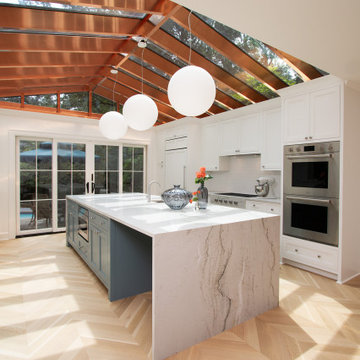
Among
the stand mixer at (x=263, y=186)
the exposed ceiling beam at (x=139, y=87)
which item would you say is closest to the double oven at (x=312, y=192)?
the stand mixer at (x=263, y=186)

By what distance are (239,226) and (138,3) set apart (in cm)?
215

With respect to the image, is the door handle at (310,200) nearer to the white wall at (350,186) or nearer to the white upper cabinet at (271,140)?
the white wall at (350,186)

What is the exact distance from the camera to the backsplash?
4.43 m

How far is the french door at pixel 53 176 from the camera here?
16.3 feet

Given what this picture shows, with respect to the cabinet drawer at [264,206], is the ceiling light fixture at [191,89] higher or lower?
higher

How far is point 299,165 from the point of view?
132 inches

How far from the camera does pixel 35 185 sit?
5.04 metres

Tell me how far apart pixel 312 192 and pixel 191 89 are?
220 cm

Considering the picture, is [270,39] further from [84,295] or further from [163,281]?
[84,295]

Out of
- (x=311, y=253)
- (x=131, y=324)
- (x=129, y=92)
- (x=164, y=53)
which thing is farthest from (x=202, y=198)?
(x=129, y=92)

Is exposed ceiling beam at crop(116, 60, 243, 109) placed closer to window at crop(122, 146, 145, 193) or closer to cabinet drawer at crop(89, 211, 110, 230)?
window at crop(122, 146, 145, 193)

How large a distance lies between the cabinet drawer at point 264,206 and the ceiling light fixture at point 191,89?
2300mm

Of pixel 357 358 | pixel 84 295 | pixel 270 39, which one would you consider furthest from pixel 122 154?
pixel 357 358

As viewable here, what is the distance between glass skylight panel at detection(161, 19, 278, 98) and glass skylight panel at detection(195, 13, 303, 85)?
13.3 inches
